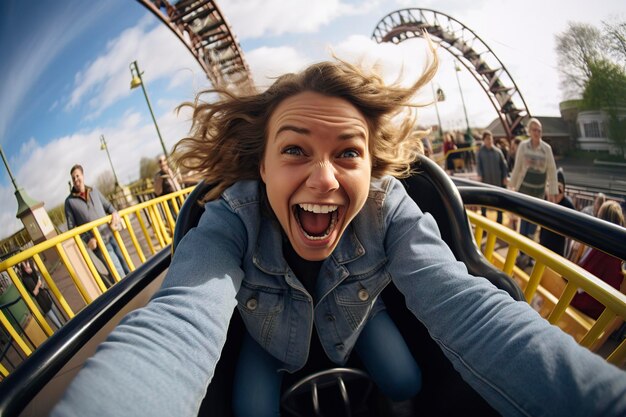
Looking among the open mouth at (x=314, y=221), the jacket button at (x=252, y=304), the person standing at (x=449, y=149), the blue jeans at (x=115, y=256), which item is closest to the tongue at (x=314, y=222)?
the open mouth at (x=314, y=221)

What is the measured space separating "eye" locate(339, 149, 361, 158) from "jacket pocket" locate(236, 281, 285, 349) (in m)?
0.54

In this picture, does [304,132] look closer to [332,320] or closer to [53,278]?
[332,320]

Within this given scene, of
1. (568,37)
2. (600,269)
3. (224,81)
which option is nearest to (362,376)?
(224,81)

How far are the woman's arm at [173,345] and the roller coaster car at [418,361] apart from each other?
34 cm

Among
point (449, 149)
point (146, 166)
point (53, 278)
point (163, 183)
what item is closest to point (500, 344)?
point (53, 278)

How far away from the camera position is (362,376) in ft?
3.81

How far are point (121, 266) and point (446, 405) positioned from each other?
3685 mm

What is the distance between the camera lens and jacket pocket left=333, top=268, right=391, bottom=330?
112cm

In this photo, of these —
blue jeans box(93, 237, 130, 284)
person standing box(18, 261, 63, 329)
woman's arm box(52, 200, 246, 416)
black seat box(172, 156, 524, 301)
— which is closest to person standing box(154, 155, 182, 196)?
blue jeans box(93, 237, 130, 284)

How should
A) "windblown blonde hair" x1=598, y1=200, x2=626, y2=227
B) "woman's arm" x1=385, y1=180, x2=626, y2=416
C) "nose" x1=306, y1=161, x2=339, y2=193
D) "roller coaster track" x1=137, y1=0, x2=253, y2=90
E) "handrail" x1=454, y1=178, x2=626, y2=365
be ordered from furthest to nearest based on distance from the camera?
1. "roller coaster track" x1=137, y1=0, x2=253, y2=90
2. "windblown blonde hair" x1=598, y1=200, x2=626, y2=227
3. "nose" x1=306, y1=161, x2=339, y2=193
4. "handrail" x1=454, y1=178, x2=626, y2=365
5. "woman's arm" x1=385, y1=180, x2=626, y2=416

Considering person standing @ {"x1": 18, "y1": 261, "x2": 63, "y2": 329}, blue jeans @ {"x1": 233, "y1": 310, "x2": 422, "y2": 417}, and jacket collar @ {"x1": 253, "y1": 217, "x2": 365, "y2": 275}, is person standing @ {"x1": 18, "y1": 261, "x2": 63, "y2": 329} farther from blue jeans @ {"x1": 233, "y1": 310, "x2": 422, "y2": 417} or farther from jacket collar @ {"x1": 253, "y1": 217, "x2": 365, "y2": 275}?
jacket collar @ {"x1": 253, "y1": 217, "x2": 365, "y2": 275}

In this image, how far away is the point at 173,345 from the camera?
0.69 m

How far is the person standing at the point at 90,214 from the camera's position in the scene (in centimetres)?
337

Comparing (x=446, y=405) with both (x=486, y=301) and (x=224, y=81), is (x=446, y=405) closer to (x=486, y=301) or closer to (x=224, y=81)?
(x=486, y=301)
